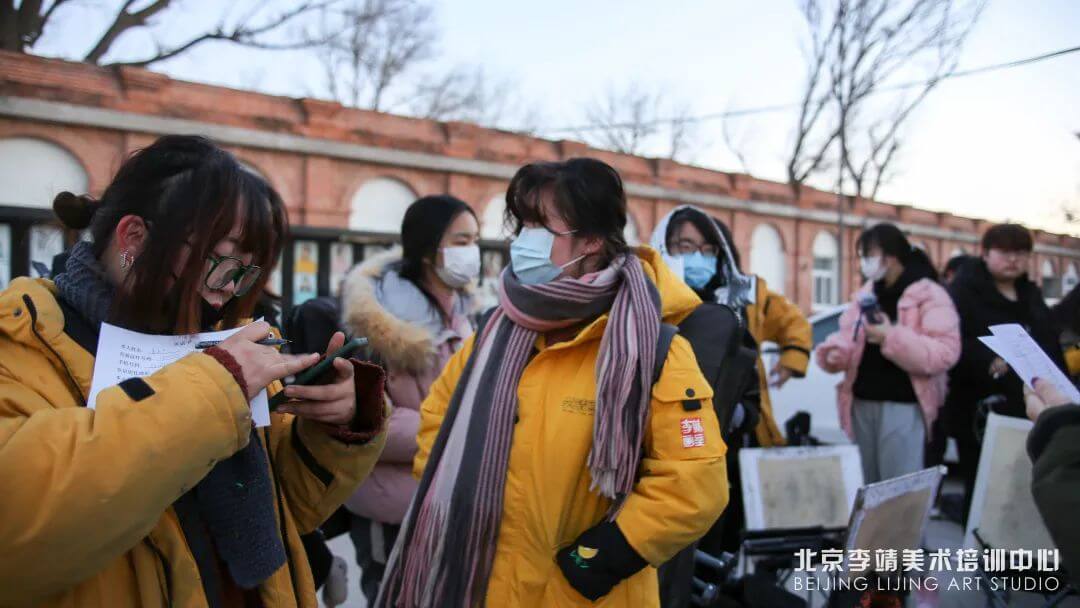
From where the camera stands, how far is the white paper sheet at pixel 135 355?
3.82ft

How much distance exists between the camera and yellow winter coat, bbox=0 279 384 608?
0.99 meters

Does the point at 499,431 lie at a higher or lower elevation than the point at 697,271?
lower

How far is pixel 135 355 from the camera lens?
121 centimetres

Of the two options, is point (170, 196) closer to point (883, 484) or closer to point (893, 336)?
point (883, 484)

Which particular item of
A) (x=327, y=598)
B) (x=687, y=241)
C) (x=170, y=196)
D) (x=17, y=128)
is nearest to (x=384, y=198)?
(x=17, y=128)

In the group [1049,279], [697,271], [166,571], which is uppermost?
[1049,279]

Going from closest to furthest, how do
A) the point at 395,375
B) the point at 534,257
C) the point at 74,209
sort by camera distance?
1. the point at 74,209
2. the point at 534,257
3. the point at 395,375

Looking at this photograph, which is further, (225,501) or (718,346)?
(718,346)

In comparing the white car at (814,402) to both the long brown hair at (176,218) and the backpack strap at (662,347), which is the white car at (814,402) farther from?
the long brown hair at (176,218)

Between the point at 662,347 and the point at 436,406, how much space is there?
2.57 feet

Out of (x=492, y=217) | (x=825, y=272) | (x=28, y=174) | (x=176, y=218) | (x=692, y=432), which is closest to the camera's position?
(x=176, y=218)

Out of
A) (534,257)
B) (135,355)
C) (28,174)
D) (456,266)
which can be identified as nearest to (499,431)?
(534,257)

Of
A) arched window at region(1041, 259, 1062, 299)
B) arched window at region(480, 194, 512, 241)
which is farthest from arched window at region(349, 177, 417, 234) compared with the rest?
arched window at region(1041, 259, 1062, 299)

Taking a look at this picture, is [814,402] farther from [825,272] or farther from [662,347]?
[825,272]
